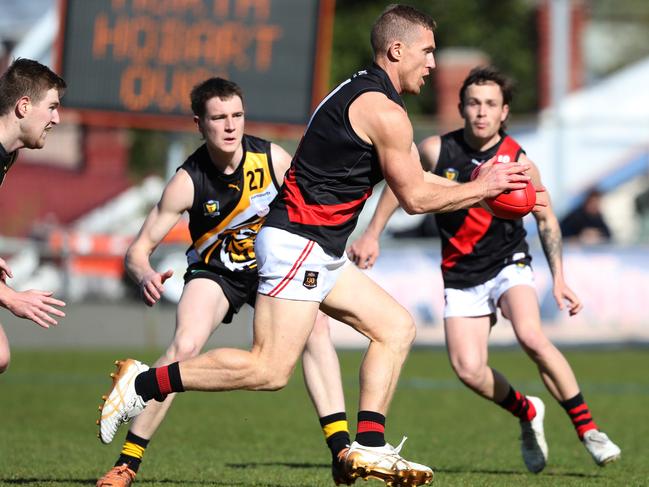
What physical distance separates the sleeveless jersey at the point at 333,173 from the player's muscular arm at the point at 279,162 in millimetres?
1010

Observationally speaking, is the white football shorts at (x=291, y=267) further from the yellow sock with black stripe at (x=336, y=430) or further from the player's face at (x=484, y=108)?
the player's face at (x=484, y=108)

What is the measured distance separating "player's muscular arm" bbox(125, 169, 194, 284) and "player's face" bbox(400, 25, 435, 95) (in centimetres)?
157

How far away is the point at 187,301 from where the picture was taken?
7.18 metres

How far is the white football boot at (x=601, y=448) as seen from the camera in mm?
7523

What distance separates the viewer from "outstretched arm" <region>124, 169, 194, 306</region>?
6938 mm

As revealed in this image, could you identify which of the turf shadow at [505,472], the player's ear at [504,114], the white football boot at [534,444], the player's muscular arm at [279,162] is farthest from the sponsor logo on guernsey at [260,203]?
the white football boot at [534,444]

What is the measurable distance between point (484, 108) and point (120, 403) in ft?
10.5

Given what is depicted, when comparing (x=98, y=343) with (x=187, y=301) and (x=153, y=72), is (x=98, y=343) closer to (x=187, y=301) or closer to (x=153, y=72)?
(x=153, y=72)

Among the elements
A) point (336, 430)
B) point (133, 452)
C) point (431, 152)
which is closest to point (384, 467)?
point (336, 430)

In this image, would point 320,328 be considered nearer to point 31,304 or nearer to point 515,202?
point 515,202

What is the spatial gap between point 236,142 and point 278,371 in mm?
1618

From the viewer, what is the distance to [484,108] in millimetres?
8031

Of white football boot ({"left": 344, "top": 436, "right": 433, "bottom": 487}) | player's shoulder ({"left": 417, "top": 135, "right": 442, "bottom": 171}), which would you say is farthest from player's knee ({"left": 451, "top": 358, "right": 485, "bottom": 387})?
white football boot ({"left": 344, "top": 436, "right": 433, "bottom": 487})

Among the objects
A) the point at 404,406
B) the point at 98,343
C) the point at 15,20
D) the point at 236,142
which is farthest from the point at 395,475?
the point at 15,20
